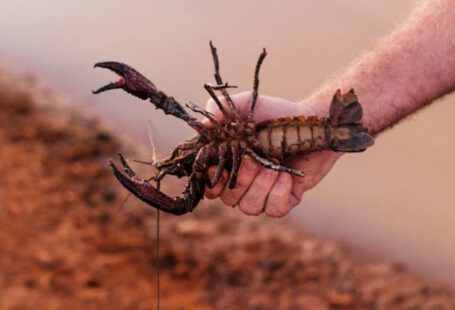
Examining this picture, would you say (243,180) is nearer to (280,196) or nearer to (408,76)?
(280,196)

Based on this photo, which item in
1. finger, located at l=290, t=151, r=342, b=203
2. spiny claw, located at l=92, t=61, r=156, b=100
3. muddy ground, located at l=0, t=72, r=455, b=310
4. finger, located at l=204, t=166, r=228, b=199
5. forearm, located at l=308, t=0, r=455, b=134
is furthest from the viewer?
muddy ground, located at l=0, t=72, r=455, b=310

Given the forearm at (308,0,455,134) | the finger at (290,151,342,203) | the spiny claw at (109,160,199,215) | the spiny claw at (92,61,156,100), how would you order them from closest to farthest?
the spiny claw at (109,160,199,215), the spiny claw at (92,61,156,100), the finger at (290,151,342,203), the forearm at (308,0,455,134)

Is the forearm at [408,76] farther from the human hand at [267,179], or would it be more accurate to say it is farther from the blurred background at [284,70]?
the blurred background at [284,70]

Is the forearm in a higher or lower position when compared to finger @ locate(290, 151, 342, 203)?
higher

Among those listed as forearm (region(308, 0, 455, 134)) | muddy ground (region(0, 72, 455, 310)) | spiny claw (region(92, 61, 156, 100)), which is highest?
forearm (region(308, 0, 455, 134))

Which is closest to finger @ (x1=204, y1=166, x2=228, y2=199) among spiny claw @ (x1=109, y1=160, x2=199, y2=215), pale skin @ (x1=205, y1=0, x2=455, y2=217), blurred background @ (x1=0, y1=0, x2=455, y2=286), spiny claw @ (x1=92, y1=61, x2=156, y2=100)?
pale skin @ (x1=205, y1=0, x2=455, y2=217)

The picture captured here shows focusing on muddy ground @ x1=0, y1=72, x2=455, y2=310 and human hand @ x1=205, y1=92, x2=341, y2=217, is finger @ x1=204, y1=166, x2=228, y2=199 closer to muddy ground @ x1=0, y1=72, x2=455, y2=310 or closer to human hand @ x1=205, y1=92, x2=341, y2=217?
human hand @ x1=205, y1=92, x2=341, y2=217

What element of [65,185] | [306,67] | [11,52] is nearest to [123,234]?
[65,185]
